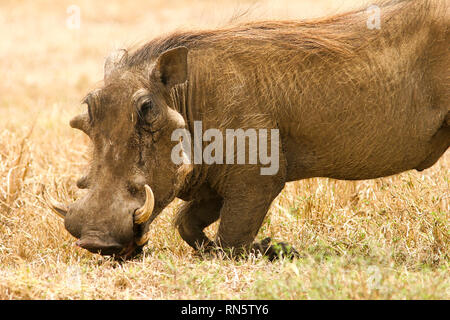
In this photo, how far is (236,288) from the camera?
11.9 feet

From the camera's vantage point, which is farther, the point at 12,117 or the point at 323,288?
the point at 12,117

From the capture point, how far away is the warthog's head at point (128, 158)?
3680 millimetres

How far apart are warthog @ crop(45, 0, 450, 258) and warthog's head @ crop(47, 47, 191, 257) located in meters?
0.01

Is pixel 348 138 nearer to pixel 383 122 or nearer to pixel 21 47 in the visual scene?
pixel 383 122

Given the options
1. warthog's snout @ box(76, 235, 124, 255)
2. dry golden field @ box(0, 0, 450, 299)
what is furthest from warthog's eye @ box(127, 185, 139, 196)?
dry golden field @ box(0, 0, 450, 299)

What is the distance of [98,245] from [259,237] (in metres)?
1.39

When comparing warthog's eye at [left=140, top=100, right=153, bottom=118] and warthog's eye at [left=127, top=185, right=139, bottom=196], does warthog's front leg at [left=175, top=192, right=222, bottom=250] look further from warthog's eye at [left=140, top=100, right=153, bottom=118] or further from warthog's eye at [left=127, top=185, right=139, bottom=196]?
warthog's eye at [left=140, top=100, right=153, bottom=118]

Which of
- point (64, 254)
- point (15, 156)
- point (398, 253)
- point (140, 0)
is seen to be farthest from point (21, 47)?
point (398, 253)

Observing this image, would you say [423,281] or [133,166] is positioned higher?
[133,166]

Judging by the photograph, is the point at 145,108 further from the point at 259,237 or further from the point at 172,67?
the point at 259,237

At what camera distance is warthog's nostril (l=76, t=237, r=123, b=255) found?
142 inches

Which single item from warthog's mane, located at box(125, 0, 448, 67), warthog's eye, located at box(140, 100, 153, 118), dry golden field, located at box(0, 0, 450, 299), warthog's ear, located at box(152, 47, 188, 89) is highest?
warthog's mane, located at box(125, 0, 448, 67)

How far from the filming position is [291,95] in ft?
13.4

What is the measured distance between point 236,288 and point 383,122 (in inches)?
48.5
